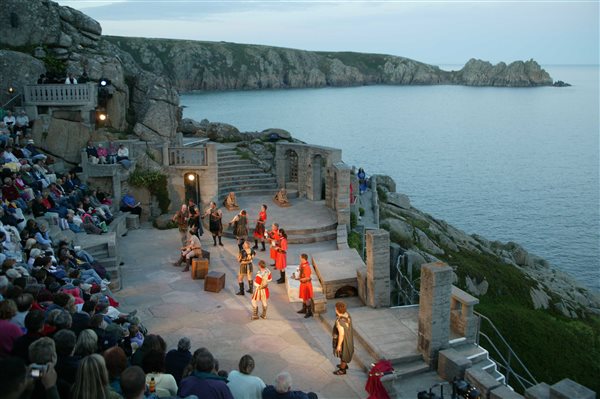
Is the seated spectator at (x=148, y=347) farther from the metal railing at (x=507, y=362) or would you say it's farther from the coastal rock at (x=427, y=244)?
the coastal rock at (x=427, y=244)

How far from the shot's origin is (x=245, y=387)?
7.90 m

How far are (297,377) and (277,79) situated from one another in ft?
616

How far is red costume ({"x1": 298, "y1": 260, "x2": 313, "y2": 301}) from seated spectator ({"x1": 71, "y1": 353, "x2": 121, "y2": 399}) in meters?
8.97

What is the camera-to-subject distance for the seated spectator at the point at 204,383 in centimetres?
738

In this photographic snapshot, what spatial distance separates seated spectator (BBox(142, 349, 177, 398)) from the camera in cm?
769

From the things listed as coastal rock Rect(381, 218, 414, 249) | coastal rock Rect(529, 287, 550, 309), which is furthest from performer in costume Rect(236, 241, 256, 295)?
coastal rock Rect(529, 287, 550, 309)

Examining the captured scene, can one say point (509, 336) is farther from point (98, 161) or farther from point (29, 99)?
point (29, 99)

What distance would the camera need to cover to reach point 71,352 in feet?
24.7

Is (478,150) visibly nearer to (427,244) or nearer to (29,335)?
(427,244)

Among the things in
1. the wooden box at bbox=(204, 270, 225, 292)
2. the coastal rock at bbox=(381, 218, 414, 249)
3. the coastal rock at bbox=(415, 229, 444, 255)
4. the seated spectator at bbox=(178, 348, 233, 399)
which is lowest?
the coastal rock at bbox=(415, 229, 444, 255)

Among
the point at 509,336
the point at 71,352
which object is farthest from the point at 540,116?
the point at 71,352

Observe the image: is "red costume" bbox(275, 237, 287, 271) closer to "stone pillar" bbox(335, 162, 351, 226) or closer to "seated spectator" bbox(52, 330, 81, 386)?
"stone pillar" bbox(335, 162, 351, 226)

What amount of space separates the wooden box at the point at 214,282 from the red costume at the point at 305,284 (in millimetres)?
2883

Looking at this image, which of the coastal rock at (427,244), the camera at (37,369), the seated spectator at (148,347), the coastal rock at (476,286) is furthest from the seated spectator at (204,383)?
the coastal rock at (427,244)
